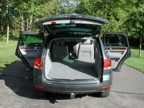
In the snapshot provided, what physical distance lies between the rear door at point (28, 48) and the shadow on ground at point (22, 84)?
0.63 meters

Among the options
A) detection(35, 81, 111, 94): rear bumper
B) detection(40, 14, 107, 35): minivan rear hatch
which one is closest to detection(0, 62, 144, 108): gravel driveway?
detection(35, 81, 111, 94): rear bumper

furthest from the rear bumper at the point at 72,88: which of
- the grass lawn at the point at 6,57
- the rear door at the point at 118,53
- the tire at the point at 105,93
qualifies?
the grass lawn at the point at 6,57

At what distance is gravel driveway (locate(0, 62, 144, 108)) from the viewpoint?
651 cm

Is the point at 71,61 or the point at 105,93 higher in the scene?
the point at 71,61

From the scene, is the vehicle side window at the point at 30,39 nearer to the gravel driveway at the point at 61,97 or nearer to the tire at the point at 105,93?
the gravel driveway at the point at 61,97

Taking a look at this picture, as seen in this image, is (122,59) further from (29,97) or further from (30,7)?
(30,7)

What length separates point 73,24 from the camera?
677cm

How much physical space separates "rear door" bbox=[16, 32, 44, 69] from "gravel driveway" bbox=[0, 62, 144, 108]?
0.67 metres

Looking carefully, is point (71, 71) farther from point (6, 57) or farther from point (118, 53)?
point (6, 57)

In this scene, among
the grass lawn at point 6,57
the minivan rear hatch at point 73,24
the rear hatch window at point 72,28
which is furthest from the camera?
the grass lawn at point 6,57

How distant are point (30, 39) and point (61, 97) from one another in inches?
129

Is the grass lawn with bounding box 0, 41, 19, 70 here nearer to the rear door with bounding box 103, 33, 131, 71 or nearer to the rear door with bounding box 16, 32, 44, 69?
the rear door with bounding box 16, 32, 44, 69

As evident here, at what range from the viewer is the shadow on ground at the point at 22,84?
23.8ft

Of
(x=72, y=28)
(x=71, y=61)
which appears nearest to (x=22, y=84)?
(x=71, y=61)
